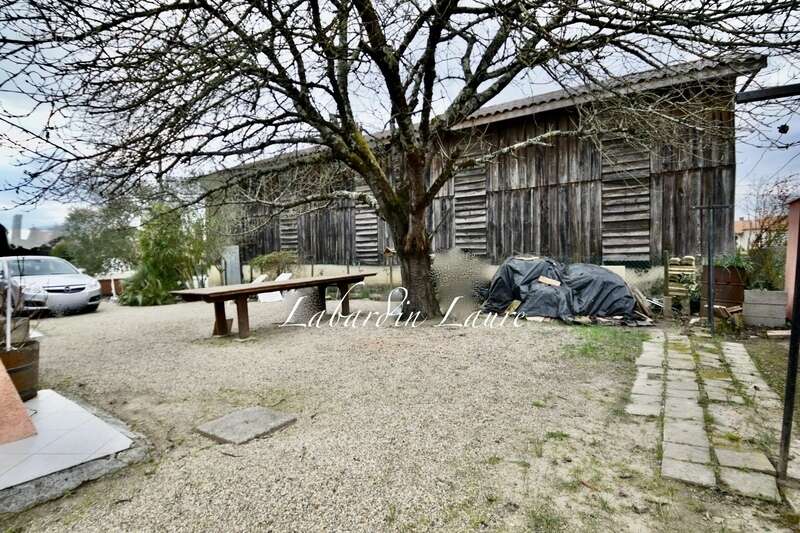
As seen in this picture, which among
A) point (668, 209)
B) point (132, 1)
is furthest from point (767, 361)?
point (132, 1)

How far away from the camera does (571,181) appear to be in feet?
28.1

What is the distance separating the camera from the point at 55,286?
9008mm

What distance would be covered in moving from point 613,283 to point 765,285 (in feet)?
6.73

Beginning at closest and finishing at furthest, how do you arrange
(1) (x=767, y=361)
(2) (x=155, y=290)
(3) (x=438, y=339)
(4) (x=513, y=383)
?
1. (4) (x=513, y=383)
2. (1) (x=767, y=361)
3. (3) (x=438, y=339)
4. (2) (x=155, y=290)

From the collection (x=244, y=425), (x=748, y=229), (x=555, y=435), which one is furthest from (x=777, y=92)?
(x=748, y=229)

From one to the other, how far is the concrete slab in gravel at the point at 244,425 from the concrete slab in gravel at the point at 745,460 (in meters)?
2.61

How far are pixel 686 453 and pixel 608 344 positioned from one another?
9.44 ft

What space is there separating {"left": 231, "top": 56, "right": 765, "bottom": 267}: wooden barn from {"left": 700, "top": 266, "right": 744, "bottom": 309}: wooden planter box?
2.51 ft

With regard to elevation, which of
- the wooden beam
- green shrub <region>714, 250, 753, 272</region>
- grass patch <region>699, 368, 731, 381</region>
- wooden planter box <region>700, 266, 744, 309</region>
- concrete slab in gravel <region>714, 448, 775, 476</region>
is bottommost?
grass patch <region>699, 368, 731, 381</region>

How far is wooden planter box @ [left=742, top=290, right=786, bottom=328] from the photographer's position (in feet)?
19.0

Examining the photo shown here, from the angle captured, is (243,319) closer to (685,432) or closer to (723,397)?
(685,432)

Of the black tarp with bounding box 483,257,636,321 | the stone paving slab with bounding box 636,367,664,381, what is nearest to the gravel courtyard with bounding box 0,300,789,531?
the stone paving slab with bounding box 636,367,664,381

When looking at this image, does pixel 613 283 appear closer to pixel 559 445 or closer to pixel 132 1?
pixel 559 445

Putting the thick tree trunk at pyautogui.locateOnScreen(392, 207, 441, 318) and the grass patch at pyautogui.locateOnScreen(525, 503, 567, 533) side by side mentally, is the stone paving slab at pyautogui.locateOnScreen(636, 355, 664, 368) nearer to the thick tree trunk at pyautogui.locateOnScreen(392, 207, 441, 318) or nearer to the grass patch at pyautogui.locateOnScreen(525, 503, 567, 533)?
the grass patch at pyautogui.locateOnScreen(525, 503, 567, 533)
